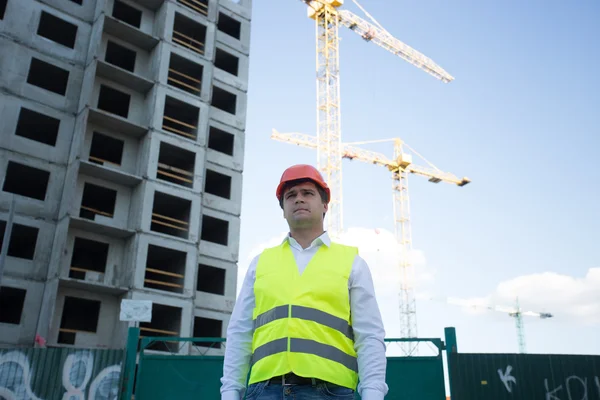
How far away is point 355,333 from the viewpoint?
9.20 feet

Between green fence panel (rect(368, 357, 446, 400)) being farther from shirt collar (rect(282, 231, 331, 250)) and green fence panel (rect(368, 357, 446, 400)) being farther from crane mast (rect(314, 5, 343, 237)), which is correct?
crane mast (rect(314, 5, 343, 237))

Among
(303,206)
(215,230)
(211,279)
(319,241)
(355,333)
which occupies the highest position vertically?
(215,230)

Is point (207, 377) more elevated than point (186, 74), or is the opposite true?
point (186, 74)

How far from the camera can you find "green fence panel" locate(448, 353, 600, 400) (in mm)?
10000

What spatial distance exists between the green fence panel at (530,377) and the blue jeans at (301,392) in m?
8.07

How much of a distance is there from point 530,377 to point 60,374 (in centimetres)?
874

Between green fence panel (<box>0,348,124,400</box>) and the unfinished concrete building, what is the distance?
1219 cm

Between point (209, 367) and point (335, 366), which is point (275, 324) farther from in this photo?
point (209, 367)

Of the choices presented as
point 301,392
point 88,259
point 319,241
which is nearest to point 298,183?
point 319,241

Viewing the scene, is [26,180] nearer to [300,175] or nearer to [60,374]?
[60,374]

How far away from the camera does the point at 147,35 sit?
95.8 ft

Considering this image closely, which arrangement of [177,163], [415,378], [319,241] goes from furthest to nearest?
[177,163]
[415,378]
[319,241]

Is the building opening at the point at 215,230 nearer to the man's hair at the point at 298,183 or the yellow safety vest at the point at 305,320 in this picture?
the man's hair at the point at 298,183

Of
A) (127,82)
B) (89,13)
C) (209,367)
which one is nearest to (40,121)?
(127,82)
